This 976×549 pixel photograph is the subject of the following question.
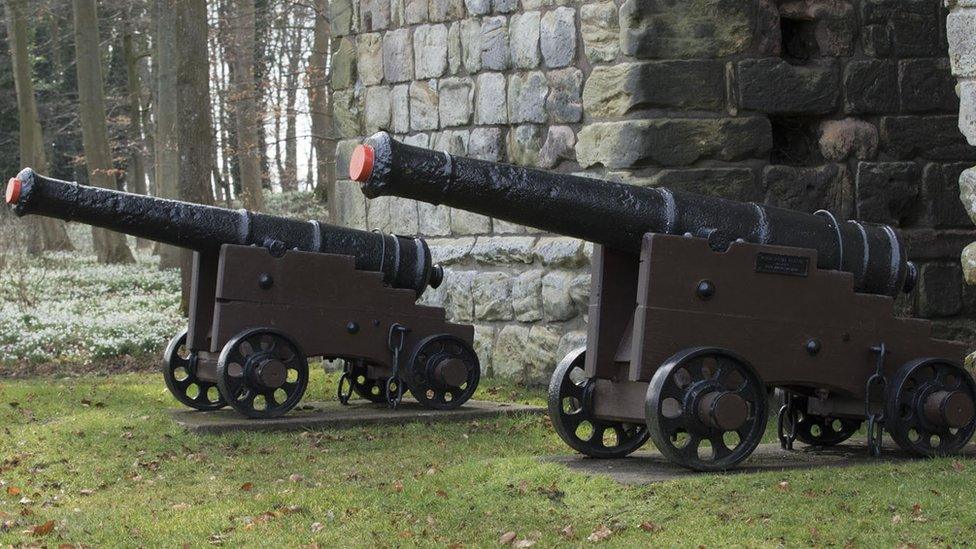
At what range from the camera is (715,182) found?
35.8 ft

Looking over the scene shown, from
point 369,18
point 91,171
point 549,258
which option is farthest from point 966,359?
point 91,171

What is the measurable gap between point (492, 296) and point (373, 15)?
3064mm

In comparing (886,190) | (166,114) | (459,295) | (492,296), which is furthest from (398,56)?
(166,114)

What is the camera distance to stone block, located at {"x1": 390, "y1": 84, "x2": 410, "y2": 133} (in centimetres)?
1380

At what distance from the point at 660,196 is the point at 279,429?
3.61m

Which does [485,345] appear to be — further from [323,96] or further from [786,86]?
[323,96]

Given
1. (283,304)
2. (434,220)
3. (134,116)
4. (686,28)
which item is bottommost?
(283,304)

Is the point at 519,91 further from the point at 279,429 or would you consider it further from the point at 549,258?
the point at 279,429

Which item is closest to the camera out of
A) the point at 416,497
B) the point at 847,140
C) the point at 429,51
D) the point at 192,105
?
the point at 416,497

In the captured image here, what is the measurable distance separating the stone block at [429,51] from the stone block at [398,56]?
103 mm

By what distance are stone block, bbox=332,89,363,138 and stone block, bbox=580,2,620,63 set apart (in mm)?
3513

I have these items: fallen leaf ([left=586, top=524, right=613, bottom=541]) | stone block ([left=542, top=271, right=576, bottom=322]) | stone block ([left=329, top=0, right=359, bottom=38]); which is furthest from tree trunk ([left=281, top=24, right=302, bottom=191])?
fallen leaf ([left=586, top=524, right=613, bottom=541])

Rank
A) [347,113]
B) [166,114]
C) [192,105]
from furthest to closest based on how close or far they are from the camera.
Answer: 1. [166,114]
2. [192,105]
3. [347,113]

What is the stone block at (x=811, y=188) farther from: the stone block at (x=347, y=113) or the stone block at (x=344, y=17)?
the stone block at (x=344, y=17)
